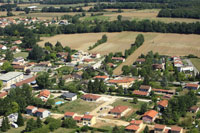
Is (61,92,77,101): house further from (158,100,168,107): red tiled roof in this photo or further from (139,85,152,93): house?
(158,100,168,107): red tiled roof

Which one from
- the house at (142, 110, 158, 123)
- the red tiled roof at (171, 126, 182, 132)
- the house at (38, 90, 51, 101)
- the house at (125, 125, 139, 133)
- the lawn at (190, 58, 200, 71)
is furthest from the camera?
the lawn at (190, 58, 200, 71)

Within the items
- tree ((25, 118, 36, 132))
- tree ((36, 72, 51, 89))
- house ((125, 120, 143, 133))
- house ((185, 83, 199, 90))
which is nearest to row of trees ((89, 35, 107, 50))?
tree ((36, 72, 51, 89))

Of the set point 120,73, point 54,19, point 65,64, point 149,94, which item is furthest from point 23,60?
point 54,19

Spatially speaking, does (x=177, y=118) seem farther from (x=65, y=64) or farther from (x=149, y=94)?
(x=65, y=64)

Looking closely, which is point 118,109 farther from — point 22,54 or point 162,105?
point 22,54

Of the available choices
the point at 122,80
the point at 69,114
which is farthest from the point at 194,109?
the point at 69,114

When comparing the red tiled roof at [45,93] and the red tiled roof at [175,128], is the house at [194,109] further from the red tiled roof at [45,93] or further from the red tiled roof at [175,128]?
the red tiled roof at [45,93]
